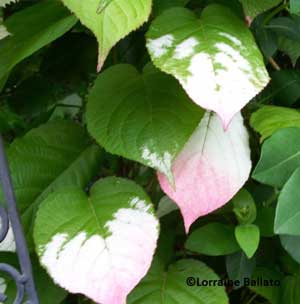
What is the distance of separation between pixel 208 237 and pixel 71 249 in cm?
19

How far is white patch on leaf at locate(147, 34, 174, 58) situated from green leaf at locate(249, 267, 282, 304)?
346mm

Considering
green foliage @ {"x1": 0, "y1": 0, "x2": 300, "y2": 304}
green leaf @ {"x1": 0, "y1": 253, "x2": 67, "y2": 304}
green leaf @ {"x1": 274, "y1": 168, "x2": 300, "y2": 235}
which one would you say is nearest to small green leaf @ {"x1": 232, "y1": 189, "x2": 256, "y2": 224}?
green foliage @ {"x1": 0, "y1": 0, "x2": 300, "y2": 304}

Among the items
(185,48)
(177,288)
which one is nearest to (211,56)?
(185,48)

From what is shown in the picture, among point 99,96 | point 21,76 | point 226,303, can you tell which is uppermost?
point 99,96

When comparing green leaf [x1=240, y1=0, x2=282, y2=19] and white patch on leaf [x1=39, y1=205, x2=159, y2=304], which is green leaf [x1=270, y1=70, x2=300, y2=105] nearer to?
green leaf [x1=240, y1=0, x2=282, y2=19]

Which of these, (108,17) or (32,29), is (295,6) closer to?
(108,17)

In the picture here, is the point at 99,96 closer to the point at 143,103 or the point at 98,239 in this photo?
the point at 143,103

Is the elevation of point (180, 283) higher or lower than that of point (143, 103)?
lower

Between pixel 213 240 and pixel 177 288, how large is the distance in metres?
0.07

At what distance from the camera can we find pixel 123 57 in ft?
2.84

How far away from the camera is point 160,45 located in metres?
0.60

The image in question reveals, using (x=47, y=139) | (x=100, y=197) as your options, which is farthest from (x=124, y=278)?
(x=47, y=139)

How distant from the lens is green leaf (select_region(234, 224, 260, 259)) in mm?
657

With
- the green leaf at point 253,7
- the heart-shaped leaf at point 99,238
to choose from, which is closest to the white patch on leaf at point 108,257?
the heart-shaped leaf at point 99,238
